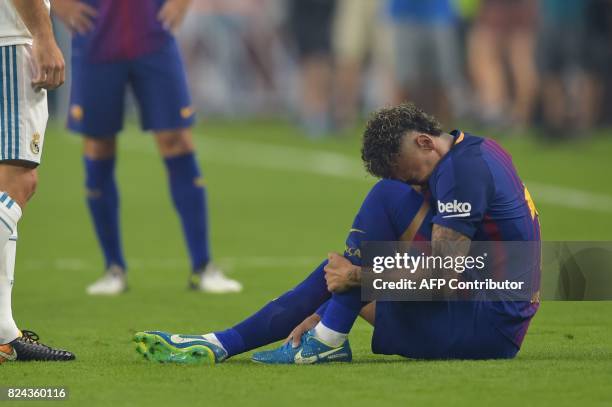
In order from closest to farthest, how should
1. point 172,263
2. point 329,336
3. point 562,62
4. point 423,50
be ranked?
point 329,336, point 172,263, point 423,50, point 562,62

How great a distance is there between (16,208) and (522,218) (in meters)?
2.05

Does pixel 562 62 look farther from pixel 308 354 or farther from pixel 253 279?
pixel 308 354

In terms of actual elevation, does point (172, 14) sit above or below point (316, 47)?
above

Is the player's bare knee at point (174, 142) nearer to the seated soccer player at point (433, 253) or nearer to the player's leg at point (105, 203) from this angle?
the player's leg at point (105, 203)

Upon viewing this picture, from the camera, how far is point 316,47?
20.9 m

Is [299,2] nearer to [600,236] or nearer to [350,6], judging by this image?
[350,6]

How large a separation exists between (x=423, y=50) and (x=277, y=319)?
1243cm

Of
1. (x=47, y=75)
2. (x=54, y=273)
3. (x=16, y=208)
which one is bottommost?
(x=54, y=273)

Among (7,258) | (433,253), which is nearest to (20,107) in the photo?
(7,258)

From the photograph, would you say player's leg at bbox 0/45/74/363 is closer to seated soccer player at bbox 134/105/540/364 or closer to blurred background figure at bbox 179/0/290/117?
seated soccer player at bbox 134/105/540/364

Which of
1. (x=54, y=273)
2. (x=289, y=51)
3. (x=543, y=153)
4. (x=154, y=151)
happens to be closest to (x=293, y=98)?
(x=289, y=51)

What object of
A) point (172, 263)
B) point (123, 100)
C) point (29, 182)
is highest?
point (123, 100)

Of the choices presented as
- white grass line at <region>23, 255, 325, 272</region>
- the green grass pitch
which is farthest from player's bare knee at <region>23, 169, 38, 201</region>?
white grass line at <region>23, 255, 325, 272</region>

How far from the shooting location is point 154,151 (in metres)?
19.6
